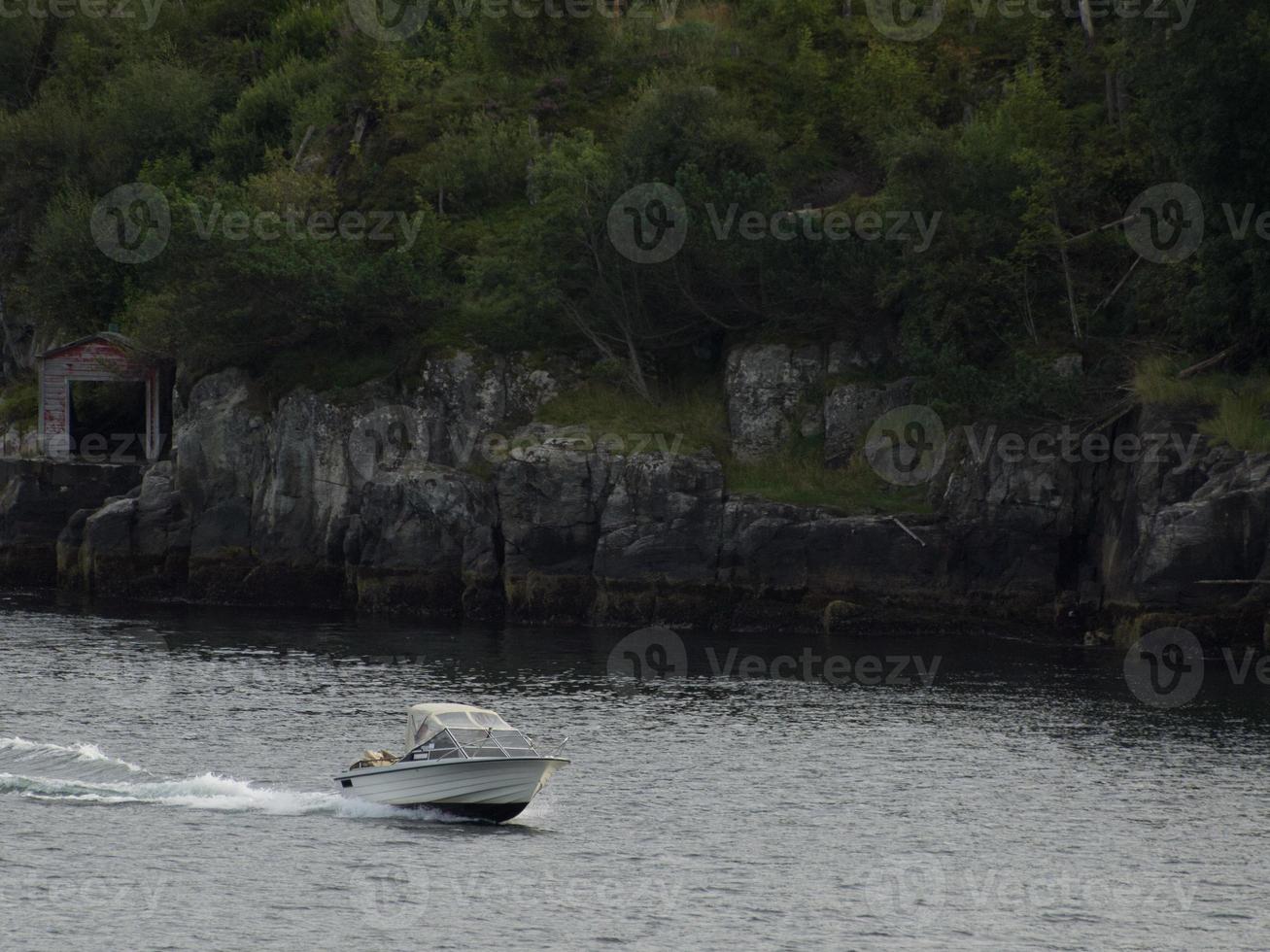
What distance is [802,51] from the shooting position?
317 ft

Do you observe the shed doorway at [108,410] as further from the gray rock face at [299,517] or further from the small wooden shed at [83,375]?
the gray rock face at [299,517]

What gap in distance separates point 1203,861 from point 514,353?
47200 mm

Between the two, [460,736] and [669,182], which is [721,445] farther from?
[460,736]

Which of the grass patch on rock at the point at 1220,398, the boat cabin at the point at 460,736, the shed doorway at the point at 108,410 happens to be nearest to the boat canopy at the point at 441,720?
the boat cabin at the point at 460,736

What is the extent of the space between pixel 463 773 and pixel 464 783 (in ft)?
0.85

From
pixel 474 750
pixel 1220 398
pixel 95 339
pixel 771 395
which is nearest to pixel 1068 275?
pixel 1220 398

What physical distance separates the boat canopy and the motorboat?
78mm

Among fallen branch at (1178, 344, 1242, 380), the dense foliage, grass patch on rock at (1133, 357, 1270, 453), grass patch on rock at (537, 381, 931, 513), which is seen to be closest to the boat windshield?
grass patch on rock at (537, 381, 931, 513)

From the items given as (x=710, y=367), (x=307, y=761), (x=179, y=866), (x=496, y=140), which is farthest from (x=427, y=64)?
(x=179, y=866)

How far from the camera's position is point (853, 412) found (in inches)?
3039

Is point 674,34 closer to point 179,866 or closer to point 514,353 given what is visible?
point 514,353

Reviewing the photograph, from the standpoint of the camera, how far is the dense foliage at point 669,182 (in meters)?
72.2

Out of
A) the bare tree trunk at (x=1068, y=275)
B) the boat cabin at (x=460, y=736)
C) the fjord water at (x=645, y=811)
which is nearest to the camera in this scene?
the fjord water at (x=645, y=811)

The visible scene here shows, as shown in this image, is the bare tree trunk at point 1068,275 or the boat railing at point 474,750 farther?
the bare tree trunk at point 1068,275
